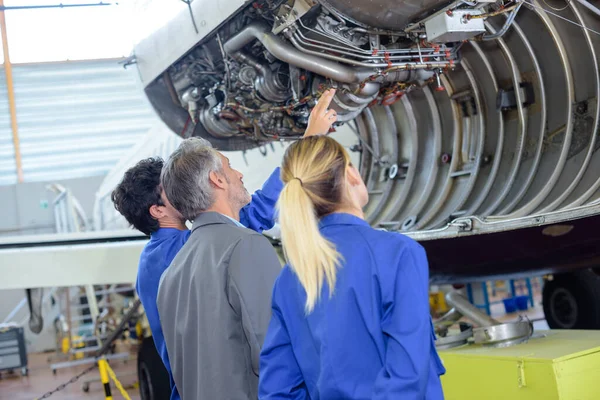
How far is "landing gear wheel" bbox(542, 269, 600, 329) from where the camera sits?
6438 mm

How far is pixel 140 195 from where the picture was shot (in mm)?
2805

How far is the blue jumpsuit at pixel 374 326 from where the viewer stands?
1.61 metres

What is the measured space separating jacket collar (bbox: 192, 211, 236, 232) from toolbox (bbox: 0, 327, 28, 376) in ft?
42.5

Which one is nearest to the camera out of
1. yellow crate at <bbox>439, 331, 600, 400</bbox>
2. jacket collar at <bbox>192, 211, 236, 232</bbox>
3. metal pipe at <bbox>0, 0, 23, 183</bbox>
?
jacket collar at <bbox>192, 211, 236, 232</bbox>

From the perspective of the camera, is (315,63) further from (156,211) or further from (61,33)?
(61,33)

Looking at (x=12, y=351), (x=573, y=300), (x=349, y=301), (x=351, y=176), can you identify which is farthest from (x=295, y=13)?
(x=12, y=351)

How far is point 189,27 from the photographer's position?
19.1 feet

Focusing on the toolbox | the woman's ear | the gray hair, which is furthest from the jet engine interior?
the toolbox

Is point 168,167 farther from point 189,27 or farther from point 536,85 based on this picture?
point 536,85

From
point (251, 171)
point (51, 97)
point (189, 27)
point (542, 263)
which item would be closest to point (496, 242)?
point (542, 263)

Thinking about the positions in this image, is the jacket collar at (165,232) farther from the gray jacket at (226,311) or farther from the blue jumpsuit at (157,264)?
the gray jacket at (226,311)

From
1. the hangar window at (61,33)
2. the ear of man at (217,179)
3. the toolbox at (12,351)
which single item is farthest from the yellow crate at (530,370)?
the hangar window at (61,33)

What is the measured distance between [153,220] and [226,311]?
778mm

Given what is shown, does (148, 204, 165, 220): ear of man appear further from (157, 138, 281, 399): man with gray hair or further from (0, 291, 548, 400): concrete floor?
(0, 291, 548, 400): concrete floor
